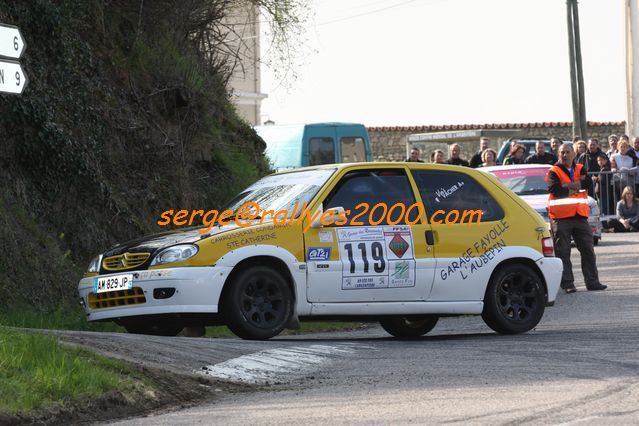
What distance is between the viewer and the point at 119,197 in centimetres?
1791

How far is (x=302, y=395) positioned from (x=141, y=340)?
235 cm

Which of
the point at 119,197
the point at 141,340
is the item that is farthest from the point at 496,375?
the point at 119,197

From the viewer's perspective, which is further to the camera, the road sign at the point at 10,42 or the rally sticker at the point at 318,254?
the rally sticker at the point at 318,254

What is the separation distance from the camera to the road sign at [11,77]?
10.8 metres

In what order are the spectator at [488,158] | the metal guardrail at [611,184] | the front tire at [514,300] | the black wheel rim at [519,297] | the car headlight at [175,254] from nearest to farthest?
the car headlight at [175,254] → the front tire at [514,300] → the black wheel rim at [519,297] → the spectator at [488,158] → the metal guardrail at [611,184]

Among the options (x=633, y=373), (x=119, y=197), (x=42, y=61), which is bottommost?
(x=633, y=373)

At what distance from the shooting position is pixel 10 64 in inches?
431

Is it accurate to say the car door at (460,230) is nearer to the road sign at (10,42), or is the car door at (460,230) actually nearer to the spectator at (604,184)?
the road sign at (10,42)

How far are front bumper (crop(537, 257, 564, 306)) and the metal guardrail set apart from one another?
1762cm

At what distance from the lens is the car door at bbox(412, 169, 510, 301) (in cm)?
1299

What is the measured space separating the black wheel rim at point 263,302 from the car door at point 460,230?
1.51 m

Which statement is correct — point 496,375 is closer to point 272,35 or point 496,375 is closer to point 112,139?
point 112,139

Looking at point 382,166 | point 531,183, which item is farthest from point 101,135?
point 531,183

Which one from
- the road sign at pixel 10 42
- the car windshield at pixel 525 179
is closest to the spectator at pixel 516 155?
the car windshield at pixel 525 179
